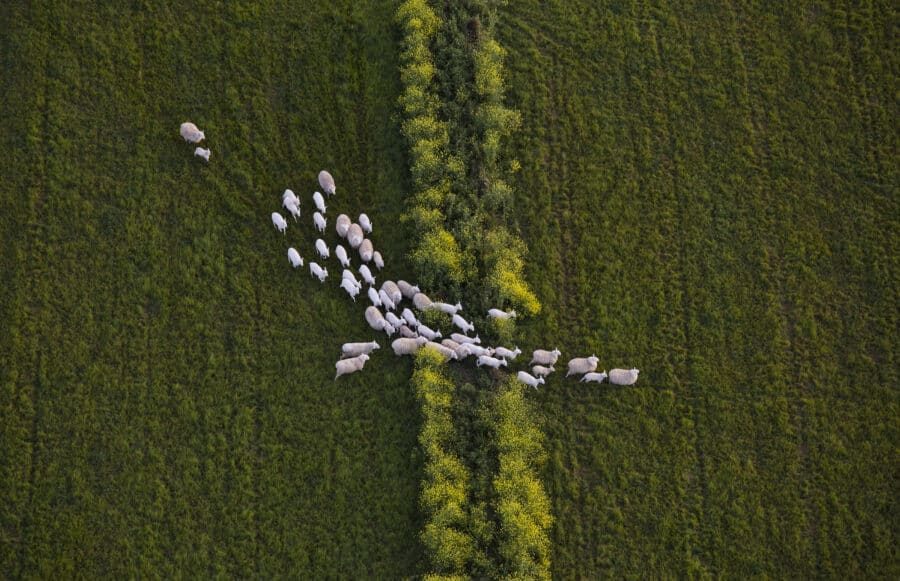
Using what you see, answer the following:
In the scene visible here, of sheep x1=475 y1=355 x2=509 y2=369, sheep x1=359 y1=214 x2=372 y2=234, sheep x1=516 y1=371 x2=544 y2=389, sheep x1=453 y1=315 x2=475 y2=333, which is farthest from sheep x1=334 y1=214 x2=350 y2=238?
sheep x1=516 y1=371 x2=544 y2=389

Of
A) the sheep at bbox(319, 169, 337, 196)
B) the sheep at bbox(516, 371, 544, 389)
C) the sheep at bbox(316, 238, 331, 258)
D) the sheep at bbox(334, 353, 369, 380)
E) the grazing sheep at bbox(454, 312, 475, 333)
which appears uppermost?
the sheep at bbox(319, 169, 337, 196)

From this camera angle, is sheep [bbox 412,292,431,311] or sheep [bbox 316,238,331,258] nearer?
sheep [bbox 412,292,431,311]

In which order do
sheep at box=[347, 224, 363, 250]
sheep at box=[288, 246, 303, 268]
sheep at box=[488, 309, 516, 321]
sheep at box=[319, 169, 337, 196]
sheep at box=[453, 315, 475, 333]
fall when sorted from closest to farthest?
sheep at box=[453, 315, 475, 333], sheep at box=[488, 309, 516, 321], sheep at box=[288, 246, 303, 268], sheep at box=[347, 224, 363, 250], sheep at box=[319, 169, 337, 196]

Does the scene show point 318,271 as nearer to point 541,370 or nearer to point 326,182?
point 326,182

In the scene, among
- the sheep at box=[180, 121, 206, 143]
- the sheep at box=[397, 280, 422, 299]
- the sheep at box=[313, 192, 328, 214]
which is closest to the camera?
the sheep at box=[397, 280, 422, 299]

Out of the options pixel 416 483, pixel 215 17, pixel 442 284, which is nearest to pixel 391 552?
pixel 416 483

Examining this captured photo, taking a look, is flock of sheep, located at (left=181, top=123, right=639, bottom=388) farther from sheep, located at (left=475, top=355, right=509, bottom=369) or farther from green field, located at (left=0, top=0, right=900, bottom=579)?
green field, located at (left=0, top=0, right=900, bottom=579)

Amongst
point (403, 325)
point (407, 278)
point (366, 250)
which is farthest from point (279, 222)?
point (403, 325)

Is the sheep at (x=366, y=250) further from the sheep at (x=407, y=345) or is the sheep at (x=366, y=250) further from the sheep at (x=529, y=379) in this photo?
the sheep at (x=529, y=379)
